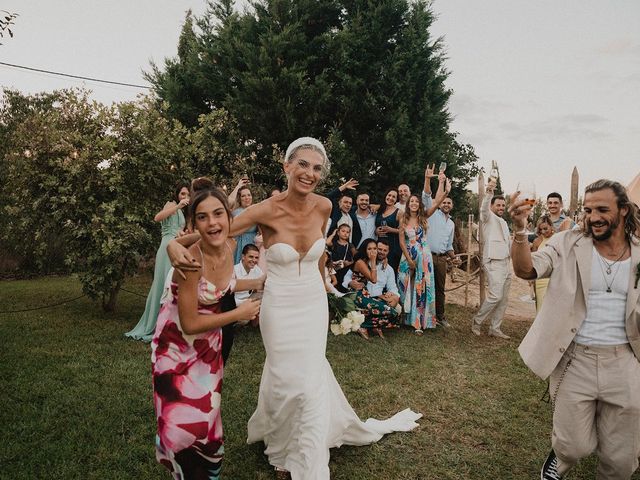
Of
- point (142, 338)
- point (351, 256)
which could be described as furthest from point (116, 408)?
point (351, 256)

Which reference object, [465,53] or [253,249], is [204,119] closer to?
[253,249]

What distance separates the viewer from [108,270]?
8.34 metres

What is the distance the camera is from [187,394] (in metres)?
2.39

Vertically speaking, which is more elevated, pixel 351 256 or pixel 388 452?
pixel 351 256

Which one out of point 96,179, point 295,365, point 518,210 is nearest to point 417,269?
point 295,365

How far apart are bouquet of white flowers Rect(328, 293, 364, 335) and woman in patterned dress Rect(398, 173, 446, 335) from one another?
3.86 m

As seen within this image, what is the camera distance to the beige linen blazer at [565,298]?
2.95 meters

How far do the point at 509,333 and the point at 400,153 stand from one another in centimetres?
688

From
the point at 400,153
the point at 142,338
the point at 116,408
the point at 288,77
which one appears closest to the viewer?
the point at 116,408

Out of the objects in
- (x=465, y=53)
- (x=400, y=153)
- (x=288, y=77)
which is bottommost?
(x=400, y=153)

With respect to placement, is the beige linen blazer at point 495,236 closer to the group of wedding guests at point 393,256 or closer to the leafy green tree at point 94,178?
the group of wedding guests at point 393,256

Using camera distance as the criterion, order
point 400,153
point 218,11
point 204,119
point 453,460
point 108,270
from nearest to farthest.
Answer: point 453,460 → point 108,270 → point 204,119 → point 400,153 → point 218,11

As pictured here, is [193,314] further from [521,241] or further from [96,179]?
[96,179]

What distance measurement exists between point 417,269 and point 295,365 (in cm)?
564
